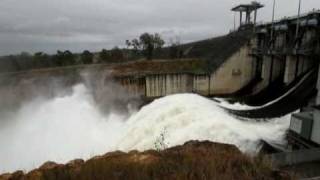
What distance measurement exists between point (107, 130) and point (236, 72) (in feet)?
42.3

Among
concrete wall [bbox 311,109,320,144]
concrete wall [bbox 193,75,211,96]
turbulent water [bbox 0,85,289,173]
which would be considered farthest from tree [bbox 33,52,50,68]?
concrete wall [bbox 311,109,320,144]

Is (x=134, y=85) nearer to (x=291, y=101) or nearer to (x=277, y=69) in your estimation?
(x=277, y=69)

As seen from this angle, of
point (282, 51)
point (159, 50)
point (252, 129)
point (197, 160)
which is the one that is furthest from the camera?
point (159, 50)

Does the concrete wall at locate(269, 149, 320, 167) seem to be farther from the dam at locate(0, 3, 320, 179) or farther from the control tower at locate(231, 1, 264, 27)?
the control tower at locate(231, 1, 264, 27)

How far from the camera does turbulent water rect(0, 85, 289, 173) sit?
1460 cm

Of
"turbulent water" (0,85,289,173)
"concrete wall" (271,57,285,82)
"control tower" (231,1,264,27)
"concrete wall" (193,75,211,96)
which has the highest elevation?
"control tower" (231,1,264,27)

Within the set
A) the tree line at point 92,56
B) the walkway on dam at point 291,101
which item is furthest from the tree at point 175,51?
the walkway on dam at point 291,101

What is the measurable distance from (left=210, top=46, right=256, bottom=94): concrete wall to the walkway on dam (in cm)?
733

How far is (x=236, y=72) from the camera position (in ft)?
86.3

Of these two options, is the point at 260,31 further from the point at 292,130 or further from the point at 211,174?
the point at 211,174

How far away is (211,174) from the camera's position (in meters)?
5.53

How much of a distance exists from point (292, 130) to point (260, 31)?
14383mm

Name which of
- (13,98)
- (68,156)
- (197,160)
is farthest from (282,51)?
(13,98)

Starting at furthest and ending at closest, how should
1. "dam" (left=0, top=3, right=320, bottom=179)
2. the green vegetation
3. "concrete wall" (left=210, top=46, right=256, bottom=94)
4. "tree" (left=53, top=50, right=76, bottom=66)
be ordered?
"tree" (left=53, top=50, right=76, bottom=66) → "concrete wall" (left=210, top=46, right=256, bottom=94) → "dam" (left=0, top=3, right=320, bottom=179) → the green vegetation
